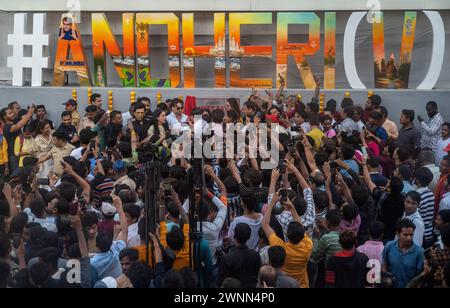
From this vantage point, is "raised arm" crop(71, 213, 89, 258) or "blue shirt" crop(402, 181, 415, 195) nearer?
"raised arm" crop(71, 213, 89, 258)

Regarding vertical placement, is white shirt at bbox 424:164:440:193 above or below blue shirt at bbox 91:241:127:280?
above

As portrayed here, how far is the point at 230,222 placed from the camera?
7359 millimetres

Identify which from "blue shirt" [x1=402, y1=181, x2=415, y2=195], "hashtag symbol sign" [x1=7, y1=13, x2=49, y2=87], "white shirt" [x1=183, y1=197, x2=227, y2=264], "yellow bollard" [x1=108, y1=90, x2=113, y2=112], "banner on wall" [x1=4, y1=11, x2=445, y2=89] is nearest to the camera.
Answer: "white shirt" [x1=183, y1=197, x2=227, y2=264]

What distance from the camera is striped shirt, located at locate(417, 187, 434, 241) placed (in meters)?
7.46

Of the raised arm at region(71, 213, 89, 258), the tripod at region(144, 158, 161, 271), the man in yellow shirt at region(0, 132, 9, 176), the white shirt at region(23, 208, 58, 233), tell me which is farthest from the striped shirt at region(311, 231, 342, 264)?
the man in yellow shirt at region(0, 132, 9, 176)

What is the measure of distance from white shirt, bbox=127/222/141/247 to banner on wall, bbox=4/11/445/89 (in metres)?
8.39

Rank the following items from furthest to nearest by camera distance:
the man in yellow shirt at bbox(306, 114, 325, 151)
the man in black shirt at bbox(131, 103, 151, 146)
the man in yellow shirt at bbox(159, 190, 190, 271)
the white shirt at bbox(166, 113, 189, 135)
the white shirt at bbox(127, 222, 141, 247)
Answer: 1. the white shirt at bbox(166, 113, 189, 135)
2. the man in black shirt at bbox(131, 103, 151, 146)
3. the man in yellow shirt at bbox(306, 114, 325, 151)
4. the white shirt at bbox(127, 222, 141, 247)
5. the man in yellow shirt at bbox(159, 190, 190, 271)

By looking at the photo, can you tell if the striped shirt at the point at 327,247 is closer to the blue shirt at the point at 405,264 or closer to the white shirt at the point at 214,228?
the blue shirt at the point at 405,264

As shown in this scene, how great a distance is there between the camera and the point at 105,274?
5.89 m

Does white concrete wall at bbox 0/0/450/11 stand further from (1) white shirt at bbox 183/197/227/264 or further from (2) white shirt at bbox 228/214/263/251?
(2) white shirt at bbox 228/214/263/251

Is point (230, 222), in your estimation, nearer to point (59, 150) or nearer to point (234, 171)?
point (234, 171)

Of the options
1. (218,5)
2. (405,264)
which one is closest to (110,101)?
(218,5)

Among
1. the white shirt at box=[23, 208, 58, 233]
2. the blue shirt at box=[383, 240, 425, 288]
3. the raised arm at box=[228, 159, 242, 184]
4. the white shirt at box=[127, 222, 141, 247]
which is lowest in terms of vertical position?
the blue shirt at box=[383, 240, 425, 288]

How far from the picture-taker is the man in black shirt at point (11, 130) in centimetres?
1084
